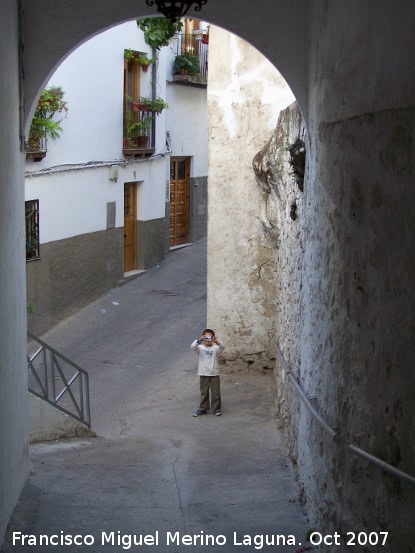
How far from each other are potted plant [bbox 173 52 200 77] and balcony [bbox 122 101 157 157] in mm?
1706

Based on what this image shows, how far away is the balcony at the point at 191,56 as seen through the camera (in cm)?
1931

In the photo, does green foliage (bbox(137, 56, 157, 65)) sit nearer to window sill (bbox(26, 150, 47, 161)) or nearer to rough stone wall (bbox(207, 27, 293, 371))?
window sill (bbox(26, 150, 47, 161))

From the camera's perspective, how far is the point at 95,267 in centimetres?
1648

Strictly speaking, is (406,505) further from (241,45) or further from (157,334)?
(157,334)

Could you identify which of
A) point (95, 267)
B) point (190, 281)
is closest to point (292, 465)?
point (95, 267)

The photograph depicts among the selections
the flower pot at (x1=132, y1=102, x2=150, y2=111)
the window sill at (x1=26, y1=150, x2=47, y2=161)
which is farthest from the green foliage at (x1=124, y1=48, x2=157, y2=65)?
the window sill at (x1=26, y1=150, x2=47, y2=161)

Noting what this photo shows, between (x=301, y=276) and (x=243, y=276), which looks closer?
(x=301, y=276)

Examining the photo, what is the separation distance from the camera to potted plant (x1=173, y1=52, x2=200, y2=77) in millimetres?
19250

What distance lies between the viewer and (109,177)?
1692 centimetres

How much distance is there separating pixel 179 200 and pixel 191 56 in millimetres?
3453

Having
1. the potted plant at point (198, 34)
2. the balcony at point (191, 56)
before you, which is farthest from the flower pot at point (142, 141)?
the potted plant at point (198, 34)

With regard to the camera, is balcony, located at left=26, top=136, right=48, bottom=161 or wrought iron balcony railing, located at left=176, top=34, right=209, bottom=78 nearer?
balcony, located at left=26, top=136, right=48, bottom=161

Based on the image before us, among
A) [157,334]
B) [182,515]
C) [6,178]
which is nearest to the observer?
[6,178]

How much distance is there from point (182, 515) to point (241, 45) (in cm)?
778
